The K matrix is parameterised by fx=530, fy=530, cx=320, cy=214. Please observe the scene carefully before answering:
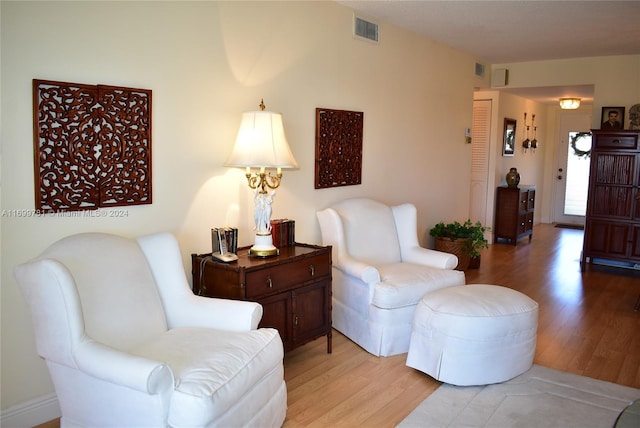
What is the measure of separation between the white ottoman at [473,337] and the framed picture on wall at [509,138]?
16.5 ft

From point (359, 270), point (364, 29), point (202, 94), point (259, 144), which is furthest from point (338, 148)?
point (202, 94)

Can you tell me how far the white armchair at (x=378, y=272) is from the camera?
3.56 m

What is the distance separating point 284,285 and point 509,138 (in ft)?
19.4

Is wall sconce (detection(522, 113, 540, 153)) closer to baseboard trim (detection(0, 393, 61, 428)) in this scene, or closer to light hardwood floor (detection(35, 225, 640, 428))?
light hardwood floor (detection(35, 225, 640, 428))

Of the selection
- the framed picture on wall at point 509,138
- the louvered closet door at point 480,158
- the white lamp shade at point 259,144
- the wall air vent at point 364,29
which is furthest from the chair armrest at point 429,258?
the framed picture on wall at point 509,138

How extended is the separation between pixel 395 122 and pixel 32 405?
374 centimetres

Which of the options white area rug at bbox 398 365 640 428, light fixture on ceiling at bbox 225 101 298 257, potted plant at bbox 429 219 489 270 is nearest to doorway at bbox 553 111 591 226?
potted plant at bbox 429 219 489 270

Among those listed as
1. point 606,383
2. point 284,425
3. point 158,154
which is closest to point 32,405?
point 284,425

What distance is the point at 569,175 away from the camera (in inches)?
388

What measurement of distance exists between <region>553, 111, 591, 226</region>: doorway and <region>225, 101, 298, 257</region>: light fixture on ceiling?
809 cm

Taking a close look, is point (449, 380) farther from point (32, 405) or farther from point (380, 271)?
point (32, 405)

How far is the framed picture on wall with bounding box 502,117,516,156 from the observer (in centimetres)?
780

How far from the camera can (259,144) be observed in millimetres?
3162

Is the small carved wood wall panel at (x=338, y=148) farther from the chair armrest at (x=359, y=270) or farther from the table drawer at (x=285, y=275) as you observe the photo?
the table drawer at (x=285, y=275)
